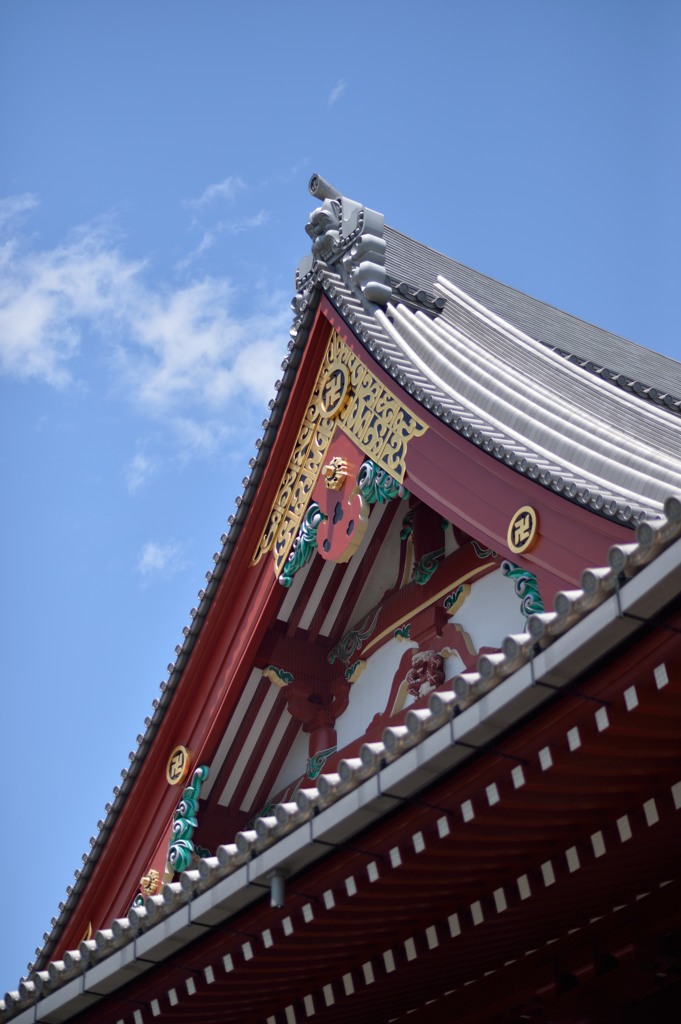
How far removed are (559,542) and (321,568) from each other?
297 cm

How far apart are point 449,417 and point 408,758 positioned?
274 centimetres

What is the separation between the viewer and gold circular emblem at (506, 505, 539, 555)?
7191 mm

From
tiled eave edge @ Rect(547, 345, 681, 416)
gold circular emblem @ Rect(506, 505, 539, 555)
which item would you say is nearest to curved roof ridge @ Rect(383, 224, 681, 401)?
tiled eave edge @ Rect(547, 345, 681, 416)

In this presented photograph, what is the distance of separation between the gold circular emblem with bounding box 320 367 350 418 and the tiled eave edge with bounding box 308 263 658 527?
1.06 feet

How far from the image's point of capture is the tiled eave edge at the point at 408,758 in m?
4.99

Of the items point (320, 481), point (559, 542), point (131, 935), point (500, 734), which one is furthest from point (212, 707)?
point (500, 734)

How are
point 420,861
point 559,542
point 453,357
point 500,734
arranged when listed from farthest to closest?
point 453,357 < point 559,542 < point 420,861 < point 500,734

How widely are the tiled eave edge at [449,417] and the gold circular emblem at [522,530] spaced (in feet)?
0.60

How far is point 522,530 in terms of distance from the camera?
729 centimetres

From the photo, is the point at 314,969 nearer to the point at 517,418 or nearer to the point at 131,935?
the point at 131,935

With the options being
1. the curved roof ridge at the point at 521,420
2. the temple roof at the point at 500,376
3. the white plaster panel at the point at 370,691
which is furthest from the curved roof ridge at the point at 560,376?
the white plaster panel at the point at 370,691

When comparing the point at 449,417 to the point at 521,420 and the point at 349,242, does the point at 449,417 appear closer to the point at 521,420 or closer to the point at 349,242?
the point at 521,420

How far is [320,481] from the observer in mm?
9273

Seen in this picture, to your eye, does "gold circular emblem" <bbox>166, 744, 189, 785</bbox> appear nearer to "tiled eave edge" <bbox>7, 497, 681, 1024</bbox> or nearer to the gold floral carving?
the gold floral carving
